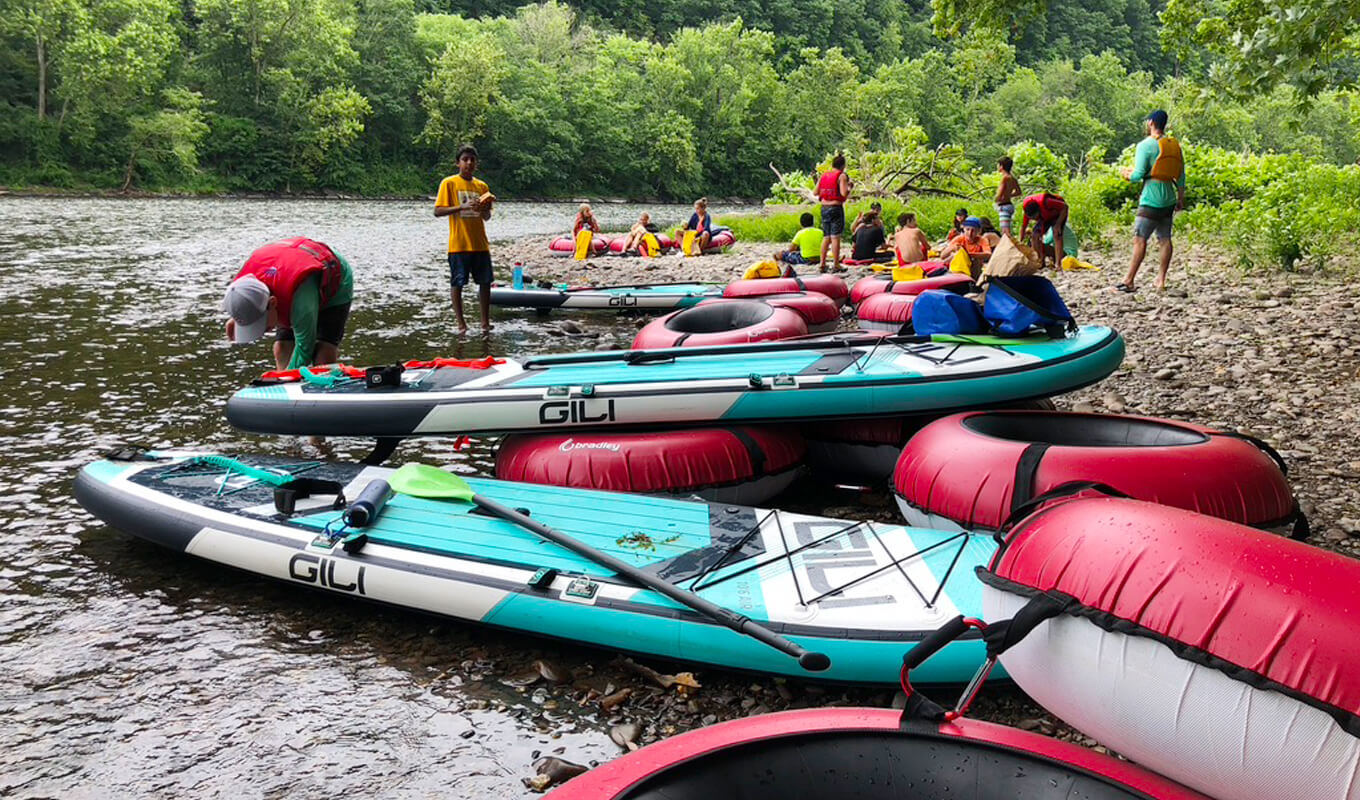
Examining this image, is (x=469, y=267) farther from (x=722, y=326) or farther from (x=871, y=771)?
(x=871, y=771)

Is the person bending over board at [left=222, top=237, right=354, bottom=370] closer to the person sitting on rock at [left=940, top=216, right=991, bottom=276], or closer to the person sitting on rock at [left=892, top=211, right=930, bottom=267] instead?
the person sitting on rock at [left=940, top=216, right=991, bottom=276]

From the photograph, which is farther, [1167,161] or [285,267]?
[1167,161]

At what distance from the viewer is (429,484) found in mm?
4227

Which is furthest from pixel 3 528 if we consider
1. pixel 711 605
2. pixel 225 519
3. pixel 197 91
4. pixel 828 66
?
pixel 828 66

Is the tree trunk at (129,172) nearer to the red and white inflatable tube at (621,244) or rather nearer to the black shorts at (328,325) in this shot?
the red and white inflatable tube at (621,244)

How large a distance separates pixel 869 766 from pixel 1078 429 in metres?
2.99

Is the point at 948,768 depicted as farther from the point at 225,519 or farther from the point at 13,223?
the point at 13,223

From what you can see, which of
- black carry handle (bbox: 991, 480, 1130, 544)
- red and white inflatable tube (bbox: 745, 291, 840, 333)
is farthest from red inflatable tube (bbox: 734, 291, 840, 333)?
black carry handle (bbox: 991, 480, 1130, 544)

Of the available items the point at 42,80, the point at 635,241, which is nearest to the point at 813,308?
the point at 635,241

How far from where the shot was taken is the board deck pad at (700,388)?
4855 millimetres

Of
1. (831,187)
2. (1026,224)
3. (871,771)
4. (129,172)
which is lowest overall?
(871,771)

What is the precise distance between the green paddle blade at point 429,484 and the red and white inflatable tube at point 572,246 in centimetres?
1328

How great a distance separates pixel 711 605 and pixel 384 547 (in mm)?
1438

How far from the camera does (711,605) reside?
3.15 meters
